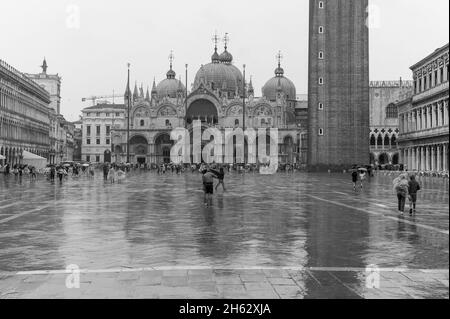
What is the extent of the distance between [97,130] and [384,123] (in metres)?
65.7

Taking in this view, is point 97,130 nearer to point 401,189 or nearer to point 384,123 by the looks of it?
point 384,123

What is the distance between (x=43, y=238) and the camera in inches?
473

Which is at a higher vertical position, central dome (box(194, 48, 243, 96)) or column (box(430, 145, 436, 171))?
central dome (box(194, 48, 243, 96))

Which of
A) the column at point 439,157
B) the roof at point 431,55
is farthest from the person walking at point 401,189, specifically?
the column at point 439,157

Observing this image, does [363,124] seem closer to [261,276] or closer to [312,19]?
[312,19]

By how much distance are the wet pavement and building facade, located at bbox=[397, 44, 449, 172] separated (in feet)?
132

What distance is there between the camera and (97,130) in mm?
134000

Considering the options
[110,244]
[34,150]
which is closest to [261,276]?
[110,244]

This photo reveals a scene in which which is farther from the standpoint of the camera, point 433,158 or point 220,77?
point 220,77

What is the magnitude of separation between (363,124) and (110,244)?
6078 cm

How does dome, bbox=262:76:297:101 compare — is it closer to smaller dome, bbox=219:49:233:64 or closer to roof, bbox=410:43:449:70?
Result: smaller dome, bbox=219:49:233:64

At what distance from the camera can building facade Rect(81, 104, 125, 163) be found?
132250mm

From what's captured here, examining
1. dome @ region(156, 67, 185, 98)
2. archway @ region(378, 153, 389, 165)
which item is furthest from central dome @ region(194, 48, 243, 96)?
archway @ region(378, 153, 389, 165)

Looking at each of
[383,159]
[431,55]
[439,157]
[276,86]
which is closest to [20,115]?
[431,55]
